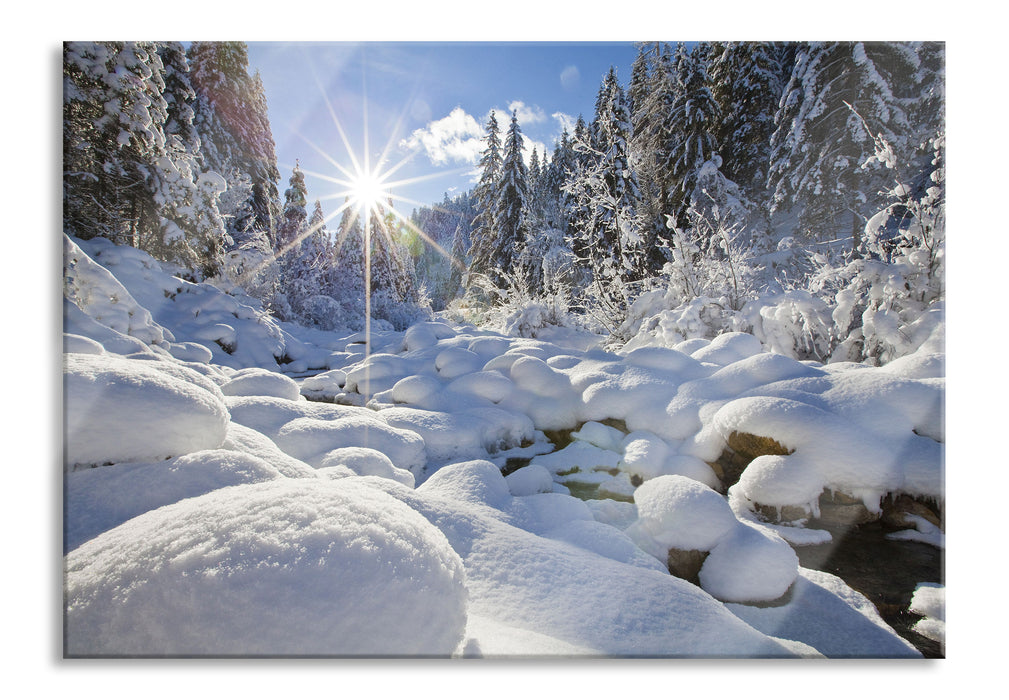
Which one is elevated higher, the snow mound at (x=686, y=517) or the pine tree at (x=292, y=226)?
the pine tree at (x=292, y=226)

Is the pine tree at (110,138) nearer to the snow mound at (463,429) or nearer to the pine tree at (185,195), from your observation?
the pine tree at (185,195)

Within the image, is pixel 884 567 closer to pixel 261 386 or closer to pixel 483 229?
pixel 261 386

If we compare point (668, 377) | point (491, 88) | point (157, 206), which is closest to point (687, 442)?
point (668, 377)

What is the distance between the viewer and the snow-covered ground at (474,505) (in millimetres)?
1133

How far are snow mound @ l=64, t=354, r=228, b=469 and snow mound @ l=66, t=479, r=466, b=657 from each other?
52 centimetres

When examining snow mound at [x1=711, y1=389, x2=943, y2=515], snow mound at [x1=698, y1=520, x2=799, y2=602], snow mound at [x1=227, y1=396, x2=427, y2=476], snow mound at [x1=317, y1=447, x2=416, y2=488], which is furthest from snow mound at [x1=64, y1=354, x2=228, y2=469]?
snow mound at [x1=711, y1=389, x2=943, y2=515]

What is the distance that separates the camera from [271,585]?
111cm

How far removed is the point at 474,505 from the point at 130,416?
1411mm

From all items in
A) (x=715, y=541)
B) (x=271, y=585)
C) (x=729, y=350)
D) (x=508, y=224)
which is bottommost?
(x=715, y=541)

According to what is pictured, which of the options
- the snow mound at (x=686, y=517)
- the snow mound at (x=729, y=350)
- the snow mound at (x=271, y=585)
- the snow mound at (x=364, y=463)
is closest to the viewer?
the snow mound at (x=271, y=585)

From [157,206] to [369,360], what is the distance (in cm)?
271

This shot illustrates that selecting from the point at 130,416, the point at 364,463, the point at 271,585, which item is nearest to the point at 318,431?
the point at 364,463

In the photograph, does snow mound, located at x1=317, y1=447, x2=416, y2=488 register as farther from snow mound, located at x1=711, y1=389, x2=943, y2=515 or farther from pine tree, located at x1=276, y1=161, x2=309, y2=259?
pine tree, located at x1=276, y1=161, x2=309, y2=259

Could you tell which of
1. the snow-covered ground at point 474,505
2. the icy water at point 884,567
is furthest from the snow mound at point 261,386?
the icy water at point 884,567
